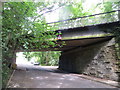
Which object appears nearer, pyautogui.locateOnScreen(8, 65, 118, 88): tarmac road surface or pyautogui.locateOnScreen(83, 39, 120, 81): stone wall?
pyautogui.locateOnScreen(8, 65, 118, 88): tarmac road surface

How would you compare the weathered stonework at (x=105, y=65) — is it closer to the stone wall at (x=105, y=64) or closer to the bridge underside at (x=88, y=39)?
the stone wall at (x=105, y=64)

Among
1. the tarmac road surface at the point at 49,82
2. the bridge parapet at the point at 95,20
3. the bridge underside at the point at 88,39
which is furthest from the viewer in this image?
the bridge parapet at the point at 95,20

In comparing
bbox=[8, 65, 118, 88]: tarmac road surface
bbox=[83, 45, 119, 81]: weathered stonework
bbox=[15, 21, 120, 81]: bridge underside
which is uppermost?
bbox=[15, 21, 120, 81]: bridge underside

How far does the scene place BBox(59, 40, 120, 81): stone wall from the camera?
683cm

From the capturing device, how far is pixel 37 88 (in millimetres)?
4867

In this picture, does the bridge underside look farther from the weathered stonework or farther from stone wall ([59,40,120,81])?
the weathered stonework

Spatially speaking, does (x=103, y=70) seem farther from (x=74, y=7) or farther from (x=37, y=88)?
(x=74, y=7)

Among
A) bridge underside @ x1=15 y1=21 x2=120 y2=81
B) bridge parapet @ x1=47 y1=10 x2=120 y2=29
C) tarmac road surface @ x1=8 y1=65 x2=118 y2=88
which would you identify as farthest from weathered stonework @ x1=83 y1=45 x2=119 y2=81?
bridge parapet @ x1=47 y1=10 x2=120 y2=29

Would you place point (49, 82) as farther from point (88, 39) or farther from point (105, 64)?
point (88, 39)

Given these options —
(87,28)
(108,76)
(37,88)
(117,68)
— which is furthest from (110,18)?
(37,88)

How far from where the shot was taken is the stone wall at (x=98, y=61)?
6830mm

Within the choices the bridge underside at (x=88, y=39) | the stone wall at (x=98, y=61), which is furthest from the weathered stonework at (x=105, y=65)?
the bridge underside at (x=88, y=39)

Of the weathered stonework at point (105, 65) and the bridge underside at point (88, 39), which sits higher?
the bridge underside at point (88, 39)

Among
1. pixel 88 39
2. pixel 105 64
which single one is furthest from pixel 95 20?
pixel 105 64
